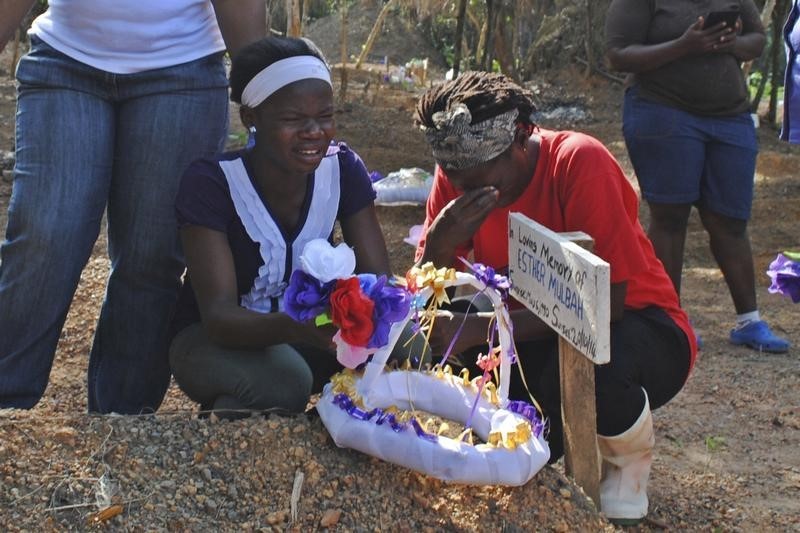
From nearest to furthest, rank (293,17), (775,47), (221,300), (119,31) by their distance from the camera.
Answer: (221,300) < (119,31) < (293,17) < (775,47)

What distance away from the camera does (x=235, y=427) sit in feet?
8.54

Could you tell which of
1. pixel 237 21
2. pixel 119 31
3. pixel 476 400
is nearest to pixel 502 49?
pixel 237 21

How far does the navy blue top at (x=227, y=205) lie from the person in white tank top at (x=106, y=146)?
186mm

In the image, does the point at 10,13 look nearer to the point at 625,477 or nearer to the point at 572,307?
the point at 572,307

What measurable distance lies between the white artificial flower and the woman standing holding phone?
265 centimetres

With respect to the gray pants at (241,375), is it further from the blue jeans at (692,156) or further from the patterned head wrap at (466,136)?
the blue jeans at (692,156)

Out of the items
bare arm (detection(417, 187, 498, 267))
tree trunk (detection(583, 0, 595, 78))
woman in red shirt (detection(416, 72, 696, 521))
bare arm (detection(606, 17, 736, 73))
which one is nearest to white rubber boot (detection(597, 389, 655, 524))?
woman in red shirt (detection(416, 72, 696, 521))

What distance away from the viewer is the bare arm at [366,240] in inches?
118

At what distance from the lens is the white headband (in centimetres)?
279

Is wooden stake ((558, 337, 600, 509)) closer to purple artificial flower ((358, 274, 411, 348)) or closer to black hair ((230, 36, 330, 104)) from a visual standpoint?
purple artificial flower ((358, 274, 411, 348))

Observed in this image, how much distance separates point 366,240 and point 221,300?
502mm

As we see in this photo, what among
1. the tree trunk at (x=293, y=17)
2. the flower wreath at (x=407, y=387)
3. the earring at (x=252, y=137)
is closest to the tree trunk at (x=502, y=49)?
the tree trunk at (x=293, y=17)

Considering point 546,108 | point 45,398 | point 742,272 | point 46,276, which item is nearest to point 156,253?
point 46,276

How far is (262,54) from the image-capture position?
2830 millimetres
